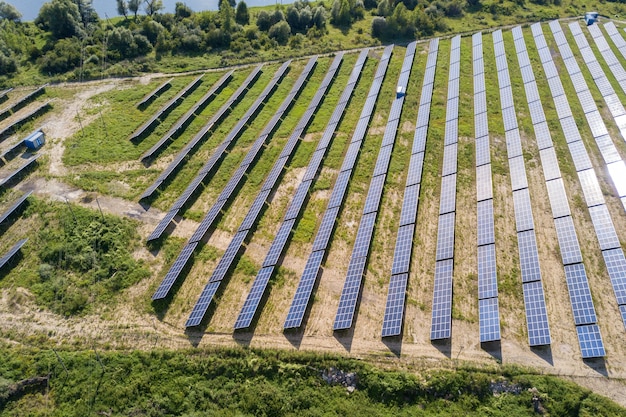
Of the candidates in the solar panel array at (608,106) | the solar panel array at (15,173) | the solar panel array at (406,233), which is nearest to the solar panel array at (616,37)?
the solar panel array at (608,106)

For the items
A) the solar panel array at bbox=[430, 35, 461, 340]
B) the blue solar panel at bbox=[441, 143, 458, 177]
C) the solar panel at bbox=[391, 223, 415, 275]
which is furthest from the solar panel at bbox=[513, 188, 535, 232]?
the solar panel at bbox=[391, 223, 415, 275]

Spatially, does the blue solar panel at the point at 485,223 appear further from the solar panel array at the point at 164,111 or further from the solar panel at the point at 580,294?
the solar panel array at the point at 164,111

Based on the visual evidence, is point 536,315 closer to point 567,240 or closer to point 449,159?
point 567,240

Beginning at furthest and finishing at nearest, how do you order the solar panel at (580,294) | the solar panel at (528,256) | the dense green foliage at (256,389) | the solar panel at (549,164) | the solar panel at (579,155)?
the solar panel at (579,155), the solar panel at (549,164), the solar panel at (528,256), the solar panel at (580,294), the dense green foliage at (256,389)

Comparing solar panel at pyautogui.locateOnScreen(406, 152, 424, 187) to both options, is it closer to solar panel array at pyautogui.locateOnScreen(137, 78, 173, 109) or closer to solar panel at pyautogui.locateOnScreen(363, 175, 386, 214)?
solar panel at pyautogui.locateOnScreen(363, 175, 386, 214)

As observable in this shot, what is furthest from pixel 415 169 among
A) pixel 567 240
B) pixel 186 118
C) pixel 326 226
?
pixel 186 118

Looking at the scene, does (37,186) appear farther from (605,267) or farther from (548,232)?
(605,267)
